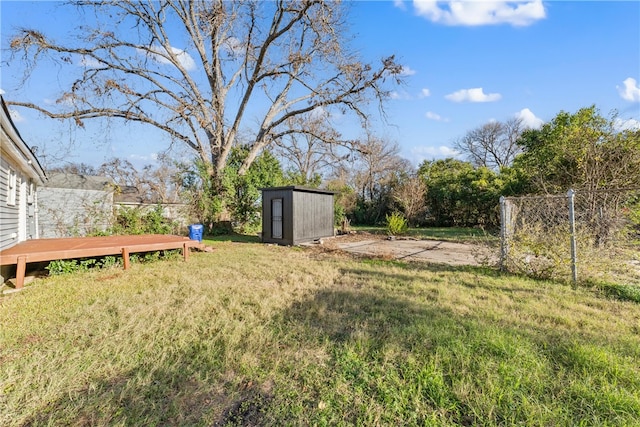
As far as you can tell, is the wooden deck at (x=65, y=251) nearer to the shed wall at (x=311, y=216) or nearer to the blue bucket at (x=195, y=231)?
the blue bucket at (x=195, y=231)

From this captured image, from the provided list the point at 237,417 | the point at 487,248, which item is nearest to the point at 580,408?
the point at 237,417

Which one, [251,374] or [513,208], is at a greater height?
[513,208]

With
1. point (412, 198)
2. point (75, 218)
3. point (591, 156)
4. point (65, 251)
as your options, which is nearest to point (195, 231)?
point (75, 218)

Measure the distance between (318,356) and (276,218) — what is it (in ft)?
26.7

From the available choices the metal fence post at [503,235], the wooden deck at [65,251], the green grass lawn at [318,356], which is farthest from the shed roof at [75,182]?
the metal fence post at [503,235]

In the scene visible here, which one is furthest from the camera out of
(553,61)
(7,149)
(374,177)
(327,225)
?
(374,177)

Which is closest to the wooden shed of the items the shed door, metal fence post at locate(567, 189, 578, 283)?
the shed door

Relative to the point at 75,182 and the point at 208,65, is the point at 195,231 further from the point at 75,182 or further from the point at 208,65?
the point at 208,65

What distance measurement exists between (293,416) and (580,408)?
1.81 m

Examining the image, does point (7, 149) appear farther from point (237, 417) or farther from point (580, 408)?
point (580, 408)

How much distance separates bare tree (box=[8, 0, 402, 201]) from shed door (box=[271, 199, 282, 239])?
12.8ft

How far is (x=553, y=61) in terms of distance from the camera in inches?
267

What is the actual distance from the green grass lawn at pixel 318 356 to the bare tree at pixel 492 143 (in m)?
26.3

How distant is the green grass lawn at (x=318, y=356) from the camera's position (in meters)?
1.77
